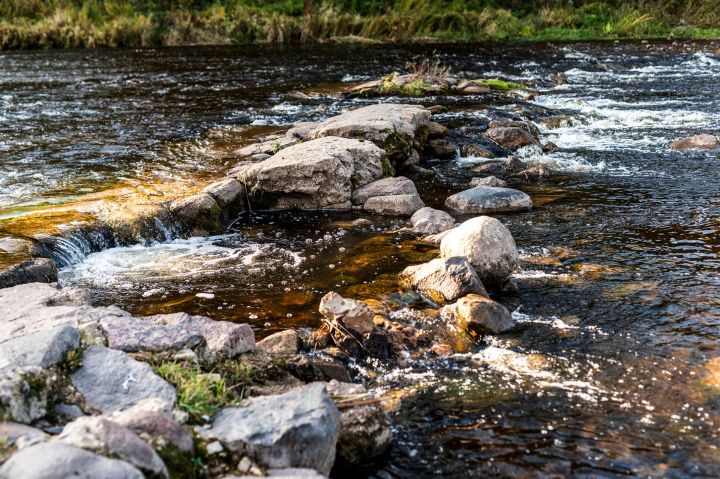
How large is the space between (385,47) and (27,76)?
48.7 ft

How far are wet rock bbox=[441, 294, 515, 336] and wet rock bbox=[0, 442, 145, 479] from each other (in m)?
3.68

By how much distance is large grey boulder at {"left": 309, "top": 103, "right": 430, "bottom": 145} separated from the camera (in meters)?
11.8

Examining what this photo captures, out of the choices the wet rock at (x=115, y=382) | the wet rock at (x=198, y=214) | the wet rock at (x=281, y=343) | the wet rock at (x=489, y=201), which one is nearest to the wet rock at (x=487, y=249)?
the wet rock at (x=281, y=343)

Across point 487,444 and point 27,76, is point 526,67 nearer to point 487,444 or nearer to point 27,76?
point 27,76

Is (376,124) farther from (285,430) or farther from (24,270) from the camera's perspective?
(285,430)

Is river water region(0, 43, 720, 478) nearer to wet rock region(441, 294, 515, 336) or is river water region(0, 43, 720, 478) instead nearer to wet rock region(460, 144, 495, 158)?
wet rock region(441, 294, 515, 336)

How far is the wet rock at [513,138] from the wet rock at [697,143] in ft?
8.41

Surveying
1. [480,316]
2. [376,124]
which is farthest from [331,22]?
[480,316]

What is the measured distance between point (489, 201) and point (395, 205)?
4.45 feet

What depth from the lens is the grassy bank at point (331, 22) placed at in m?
32.2

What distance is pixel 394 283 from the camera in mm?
7270

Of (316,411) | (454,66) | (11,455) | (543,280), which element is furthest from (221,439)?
(454,66)

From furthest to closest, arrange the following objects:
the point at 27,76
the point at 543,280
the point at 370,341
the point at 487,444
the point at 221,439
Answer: the point at 27,76 < the point at 543,280 < the point at 370,341 < the point at 487,444 < the point at 221,439

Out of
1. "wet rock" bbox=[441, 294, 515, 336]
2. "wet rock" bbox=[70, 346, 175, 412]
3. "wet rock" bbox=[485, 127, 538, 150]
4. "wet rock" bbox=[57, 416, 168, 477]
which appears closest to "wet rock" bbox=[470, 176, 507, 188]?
"wet rock" bbox=[485, 127, 538, 150]
